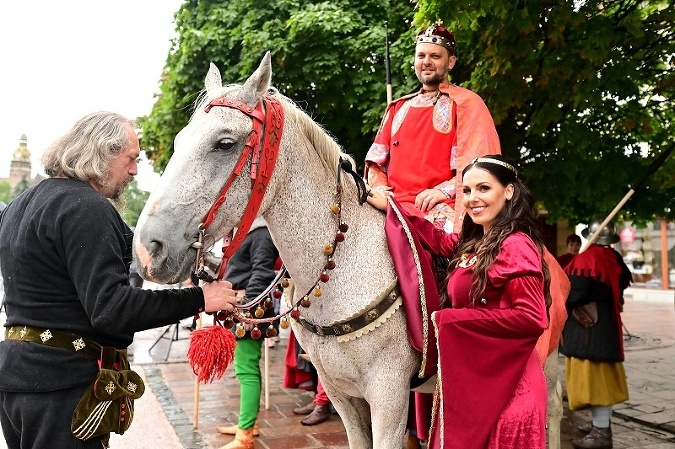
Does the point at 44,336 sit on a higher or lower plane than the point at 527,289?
lower

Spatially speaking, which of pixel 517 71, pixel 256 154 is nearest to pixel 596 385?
pixel 517 71

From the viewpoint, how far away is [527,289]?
7.06 feet

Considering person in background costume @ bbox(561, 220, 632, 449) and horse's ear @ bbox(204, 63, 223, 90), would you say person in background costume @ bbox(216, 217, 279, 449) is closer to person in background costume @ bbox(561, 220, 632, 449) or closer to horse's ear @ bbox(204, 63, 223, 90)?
horse's ear @ bbox(204, 63, 223, 90)

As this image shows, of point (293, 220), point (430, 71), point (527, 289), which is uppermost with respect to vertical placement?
point (430, 71)

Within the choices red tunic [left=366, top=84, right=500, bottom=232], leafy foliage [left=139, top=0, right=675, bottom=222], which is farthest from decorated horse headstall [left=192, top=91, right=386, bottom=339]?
leafy foliage [left=139, top=0, right=675, bottom=222]

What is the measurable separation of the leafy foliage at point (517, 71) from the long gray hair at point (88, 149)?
2274 millimetres

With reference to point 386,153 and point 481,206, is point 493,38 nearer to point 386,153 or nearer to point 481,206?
A: point 386,153

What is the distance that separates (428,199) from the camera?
2.74m

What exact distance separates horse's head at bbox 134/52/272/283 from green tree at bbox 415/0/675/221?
9.22 ft

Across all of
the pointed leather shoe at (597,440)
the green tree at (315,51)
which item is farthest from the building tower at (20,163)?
the pointed leather shoe at (597,440)

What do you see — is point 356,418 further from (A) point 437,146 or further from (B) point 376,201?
(A) point 437,146

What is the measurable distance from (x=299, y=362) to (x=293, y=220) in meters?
3.82

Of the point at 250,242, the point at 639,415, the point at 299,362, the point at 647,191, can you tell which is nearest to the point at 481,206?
the point at 250,242

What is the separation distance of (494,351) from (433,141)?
1154mm
